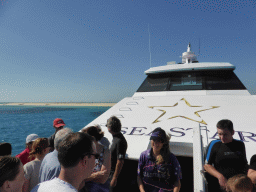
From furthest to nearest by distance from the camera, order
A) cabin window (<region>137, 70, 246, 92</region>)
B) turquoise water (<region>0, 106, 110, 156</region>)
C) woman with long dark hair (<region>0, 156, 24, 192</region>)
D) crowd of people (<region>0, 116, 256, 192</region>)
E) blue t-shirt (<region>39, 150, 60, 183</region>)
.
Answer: turquoise water (<region>0, 106, 110, 156</region>) < cabin window (<region>137, 70, 246, 92</region>) < crowd of people (<region>0, 116, 256, 192</region>) < blue t-shirt (<region>39, 150, 60, 183</region>) < woman with long dark hair (<region>0, 156, 24, 192</region>)

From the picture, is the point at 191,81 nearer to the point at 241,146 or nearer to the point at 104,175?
the point at 241,146

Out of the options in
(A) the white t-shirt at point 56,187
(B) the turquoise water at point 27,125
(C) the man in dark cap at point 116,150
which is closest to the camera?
(A) the white t-shirt at point 56,187

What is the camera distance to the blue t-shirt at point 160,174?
66.1 inches

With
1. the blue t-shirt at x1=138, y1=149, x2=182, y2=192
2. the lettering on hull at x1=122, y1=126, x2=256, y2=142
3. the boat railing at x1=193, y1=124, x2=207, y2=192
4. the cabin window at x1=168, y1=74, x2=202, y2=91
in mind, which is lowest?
the blue t-shirt at x1=138, y1=149, x2=182, y2=192

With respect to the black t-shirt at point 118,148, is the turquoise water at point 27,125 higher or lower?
lower

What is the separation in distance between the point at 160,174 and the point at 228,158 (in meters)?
0.79

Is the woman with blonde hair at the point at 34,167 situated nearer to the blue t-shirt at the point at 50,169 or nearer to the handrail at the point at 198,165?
the blue t-shirt at the point at 50,169

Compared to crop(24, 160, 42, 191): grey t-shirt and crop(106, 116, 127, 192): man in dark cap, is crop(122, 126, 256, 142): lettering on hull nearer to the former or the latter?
crop(106, 116, 127, 192): man in dark cap

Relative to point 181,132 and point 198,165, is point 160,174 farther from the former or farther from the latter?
point 181,132

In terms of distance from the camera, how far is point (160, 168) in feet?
5.54

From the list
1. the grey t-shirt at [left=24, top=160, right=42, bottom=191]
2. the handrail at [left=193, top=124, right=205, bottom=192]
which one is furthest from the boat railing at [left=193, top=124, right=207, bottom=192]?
the grey t-shirt at [left=24, top=160, right=42, bottom=191]

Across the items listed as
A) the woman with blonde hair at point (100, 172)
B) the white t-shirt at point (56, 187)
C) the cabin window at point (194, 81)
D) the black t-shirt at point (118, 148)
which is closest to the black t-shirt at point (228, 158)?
the black t-shirt at point (118, 148)

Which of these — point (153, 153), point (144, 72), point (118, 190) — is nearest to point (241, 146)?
point (153, 153)

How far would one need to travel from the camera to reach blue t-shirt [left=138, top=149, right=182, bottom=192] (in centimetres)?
168
